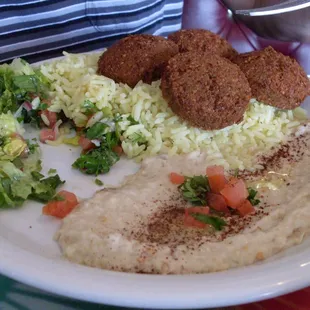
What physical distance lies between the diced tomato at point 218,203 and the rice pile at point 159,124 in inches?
12.6

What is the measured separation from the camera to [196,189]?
197cm

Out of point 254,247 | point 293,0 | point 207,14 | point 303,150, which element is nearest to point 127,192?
point 254,247

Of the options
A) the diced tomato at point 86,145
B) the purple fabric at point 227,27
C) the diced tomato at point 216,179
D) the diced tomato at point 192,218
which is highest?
the diced tomato at point 216,179

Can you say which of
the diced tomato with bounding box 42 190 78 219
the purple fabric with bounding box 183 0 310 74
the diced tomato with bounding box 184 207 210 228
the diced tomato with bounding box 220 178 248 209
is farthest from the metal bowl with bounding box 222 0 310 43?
the diced tomato with bounding box 42 190 78 219

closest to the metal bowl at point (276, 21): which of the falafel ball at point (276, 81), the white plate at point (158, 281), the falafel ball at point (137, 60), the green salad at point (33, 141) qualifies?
the falafel ball at point (276, 81)

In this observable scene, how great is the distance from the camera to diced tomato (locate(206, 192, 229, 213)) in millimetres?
1896

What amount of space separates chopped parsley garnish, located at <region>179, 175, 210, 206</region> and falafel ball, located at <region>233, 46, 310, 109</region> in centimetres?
68

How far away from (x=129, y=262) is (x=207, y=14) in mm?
2838

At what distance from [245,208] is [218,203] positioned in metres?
0.11

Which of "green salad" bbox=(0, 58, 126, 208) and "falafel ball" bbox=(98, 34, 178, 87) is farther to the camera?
"falafel ball" bbox=(98, 34, 178, 87)

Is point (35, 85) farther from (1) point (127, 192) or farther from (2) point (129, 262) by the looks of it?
(2) point (129, 262)

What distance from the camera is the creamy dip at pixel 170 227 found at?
1.61m

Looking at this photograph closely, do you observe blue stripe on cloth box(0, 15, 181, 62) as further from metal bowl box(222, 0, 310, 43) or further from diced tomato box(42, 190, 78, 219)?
diced tomato box(42, 190, 78, 219)

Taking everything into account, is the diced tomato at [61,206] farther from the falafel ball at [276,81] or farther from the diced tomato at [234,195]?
the falafel ball at [276,81]
